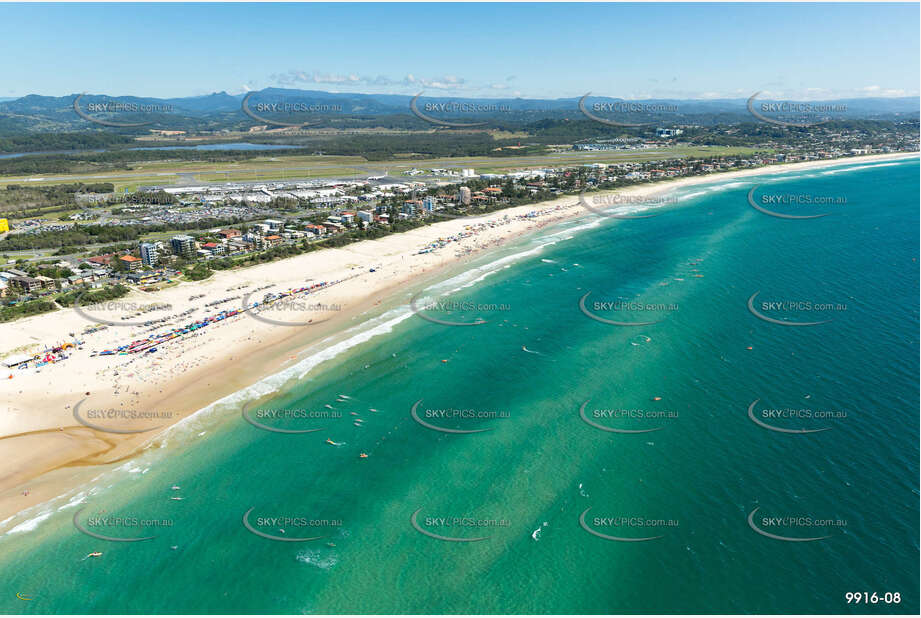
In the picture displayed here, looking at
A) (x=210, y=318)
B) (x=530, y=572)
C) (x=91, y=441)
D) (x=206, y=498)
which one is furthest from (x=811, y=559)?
(x=210, y=318)

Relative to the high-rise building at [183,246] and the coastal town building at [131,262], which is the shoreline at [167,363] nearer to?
the coastal town building at [131,262]

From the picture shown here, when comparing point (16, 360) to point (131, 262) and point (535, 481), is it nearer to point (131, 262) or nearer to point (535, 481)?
point (131, 262)

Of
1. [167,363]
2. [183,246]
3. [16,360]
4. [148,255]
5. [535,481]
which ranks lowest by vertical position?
[535,481]

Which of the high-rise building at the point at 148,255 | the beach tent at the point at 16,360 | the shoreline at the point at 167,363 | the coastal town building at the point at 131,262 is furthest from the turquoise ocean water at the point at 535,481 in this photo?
the coastal town building at the point at 131,262

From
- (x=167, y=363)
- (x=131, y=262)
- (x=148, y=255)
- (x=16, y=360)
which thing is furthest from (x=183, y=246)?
(x=167, y=363)

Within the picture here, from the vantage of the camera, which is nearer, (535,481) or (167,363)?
(535,481)

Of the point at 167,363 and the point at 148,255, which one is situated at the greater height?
the point at 148,255

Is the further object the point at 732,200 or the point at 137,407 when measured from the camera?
the point at 732,200

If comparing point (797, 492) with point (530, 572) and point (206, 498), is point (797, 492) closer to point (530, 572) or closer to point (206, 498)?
point (530, 572)

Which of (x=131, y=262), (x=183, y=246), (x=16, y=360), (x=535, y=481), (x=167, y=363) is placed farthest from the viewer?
(x=183, y=246)
